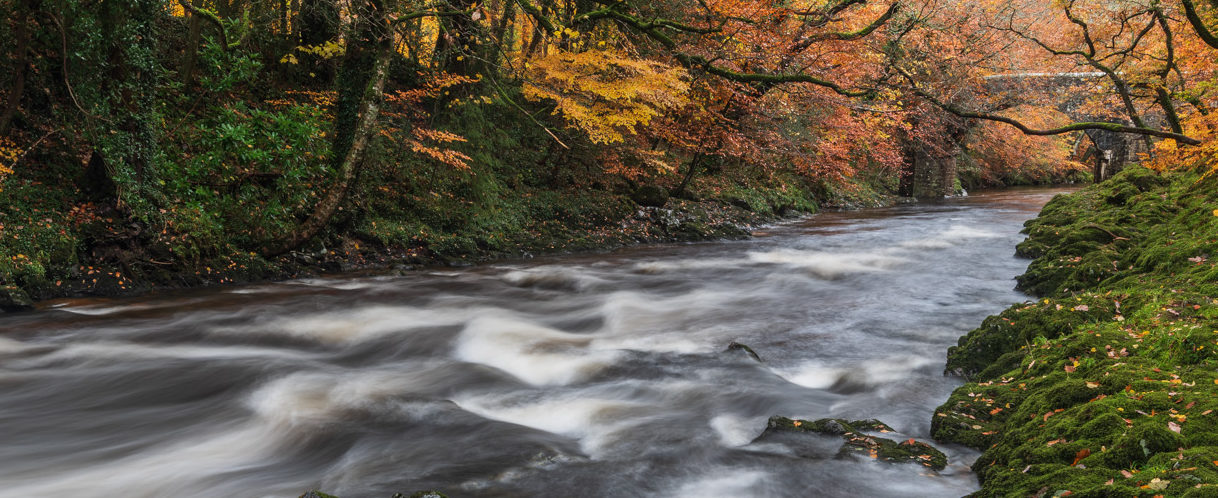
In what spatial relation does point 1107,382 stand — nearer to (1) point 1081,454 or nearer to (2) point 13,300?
(1) point 1081,454

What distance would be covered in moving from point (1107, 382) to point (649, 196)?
42.2 ft

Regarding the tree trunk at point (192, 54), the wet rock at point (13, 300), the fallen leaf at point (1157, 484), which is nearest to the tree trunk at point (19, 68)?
the wet rock at point (13, 300)

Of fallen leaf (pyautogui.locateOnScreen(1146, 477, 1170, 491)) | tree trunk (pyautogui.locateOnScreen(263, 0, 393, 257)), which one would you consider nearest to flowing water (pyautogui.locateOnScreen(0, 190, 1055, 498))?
tree trunk (pyautogui.locateOnScreen(263, 0, 393, 257))

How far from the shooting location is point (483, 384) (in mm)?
6867

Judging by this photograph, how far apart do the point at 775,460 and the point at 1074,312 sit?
10.2 feet

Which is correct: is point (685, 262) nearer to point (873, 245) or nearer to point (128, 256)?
point (873, 245)

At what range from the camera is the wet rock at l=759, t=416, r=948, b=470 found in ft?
14.7

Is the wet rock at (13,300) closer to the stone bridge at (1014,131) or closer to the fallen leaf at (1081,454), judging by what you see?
the fallen leaf at (1081,454)

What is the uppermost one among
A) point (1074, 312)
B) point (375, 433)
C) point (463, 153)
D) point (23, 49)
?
point (23, 49)

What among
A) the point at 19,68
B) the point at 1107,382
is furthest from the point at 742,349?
the point at 19,68

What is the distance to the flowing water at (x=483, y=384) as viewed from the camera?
4.69 m

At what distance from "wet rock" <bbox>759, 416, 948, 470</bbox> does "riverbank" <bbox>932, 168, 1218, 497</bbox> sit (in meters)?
0.28

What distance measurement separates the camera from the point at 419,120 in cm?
1411

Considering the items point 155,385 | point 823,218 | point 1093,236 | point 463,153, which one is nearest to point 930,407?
point 1093,236
